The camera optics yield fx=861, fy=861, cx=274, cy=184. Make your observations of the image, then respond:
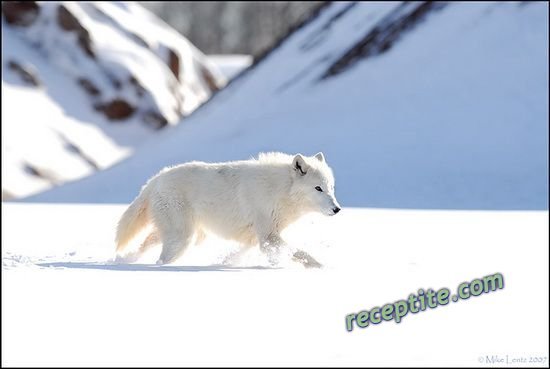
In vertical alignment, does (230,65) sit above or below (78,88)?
above

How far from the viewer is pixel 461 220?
37.6ft

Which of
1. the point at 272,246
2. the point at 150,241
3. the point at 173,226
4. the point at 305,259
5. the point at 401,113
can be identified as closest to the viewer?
the point at 305,259

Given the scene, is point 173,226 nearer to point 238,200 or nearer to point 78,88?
point 238,200

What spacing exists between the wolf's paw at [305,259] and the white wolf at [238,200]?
0.29 metres

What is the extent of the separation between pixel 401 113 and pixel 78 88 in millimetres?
16395

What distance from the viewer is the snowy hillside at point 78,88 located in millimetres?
27156

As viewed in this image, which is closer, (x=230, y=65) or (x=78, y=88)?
(x=78, y=88)

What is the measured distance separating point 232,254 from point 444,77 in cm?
1210

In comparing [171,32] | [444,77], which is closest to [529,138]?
[444,77]

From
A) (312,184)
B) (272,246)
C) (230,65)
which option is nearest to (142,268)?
(272,246)

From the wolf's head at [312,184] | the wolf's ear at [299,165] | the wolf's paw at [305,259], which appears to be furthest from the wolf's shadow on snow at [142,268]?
the wolf's ear at [299,165]

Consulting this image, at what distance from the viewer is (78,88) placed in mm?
31234

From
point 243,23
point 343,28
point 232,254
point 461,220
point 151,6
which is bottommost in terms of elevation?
point 232,254

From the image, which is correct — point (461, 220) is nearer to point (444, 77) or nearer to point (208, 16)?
point (444, 77)
